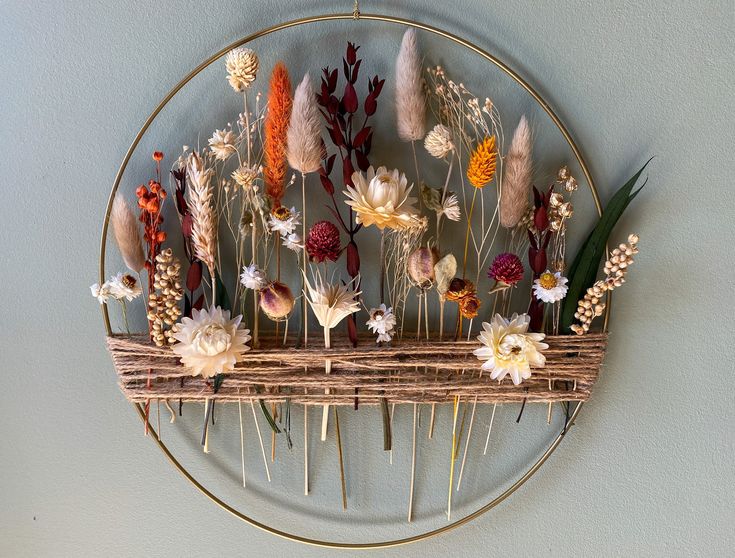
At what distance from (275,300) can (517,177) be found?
38 cm

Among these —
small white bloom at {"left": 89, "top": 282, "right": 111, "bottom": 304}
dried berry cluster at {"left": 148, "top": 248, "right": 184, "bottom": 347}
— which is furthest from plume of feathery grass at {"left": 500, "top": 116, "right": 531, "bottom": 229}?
small white bloom at {"left": 89, "top": 282, "right": 111, "bottom": 304}

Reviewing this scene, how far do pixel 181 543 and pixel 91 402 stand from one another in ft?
0.91

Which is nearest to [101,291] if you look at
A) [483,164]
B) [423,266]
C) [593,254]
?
Answer: [423,266]

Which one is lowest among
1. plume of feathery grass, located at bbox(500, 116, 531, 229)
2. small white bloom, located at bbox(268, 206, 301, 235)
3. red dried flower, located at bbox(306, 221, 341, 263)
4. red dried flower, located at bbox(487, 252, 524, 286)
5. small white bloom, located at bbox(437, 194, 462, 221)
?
red dried flower, located at bbox(487, 252, 524, 286)

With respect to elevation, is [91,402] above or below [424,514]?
above

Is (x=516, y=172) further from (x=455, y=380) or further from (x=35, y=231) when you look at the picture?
(x=35, y=231)

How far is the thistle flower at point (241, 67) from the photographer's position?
720 mm

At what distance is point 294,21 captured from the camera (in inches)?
29.5

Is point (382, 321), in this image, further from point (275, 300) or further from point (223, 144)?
point (223, 144)

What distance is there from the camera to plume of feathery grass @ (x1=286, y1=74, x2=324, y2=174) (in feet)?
2.35

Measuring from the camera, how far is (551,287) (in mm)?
749

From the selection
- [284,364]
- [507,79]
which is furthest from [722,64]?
[284,364]

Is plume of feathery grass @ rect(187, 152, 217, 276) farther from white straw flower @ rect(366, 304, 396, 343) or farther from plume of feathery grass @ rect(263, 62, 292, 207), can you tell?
white straw flower @ rect(366, 304, 396, 343)

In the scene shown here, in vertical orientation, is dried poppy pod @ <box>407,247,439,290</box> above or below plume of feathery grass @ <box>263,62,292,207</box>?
below
